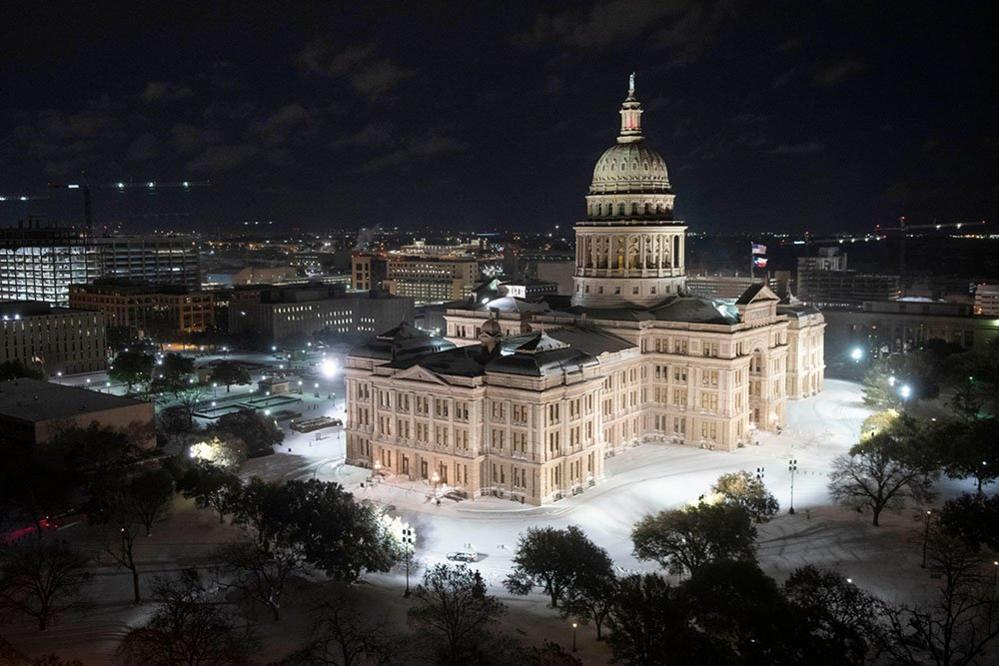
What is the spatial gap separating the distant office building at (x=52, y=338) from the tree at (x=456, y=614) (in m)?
102

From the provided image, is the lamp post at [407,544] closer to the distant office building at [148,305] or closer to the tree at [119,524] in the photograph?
the tree at [119,524]

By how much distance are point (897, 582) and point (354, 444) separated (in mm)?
46349

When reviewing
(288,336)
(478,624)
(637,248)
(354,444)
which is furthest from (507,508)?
(288,336)

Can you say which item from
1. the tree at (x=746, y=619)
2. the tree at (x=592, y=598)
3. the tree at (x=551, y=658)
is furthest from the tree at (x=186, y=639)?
the tree at (x=746, y=619)

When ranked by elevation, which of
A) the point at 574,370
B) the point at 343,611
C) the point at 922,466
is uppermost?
the point at 574,370

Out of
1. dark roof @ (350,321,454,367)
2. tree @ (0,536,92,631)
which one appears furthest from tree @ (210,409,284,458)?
tree @ (0,536,92,631)

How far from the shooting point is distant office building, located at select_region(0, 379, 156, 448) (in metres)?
79.6

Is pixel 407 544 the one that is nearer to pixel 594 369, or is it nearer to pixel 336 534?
pixel 336 534

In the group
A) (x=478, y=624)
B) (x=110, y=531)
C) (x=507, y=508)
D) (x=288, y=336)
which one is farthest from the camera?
(x=288, y=336)

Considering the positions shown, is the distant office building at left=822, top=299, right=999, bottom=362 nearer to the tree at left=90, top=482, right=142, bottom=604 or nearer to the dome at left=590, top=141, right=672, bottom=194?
the dome at left=590, top=141, right=672, bottom=194

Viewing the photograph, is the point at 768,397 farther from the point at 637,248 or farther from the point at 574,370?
the point at 574,370

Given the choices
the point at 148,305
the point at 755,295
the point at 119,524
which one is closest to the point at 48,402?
the point at 119,524

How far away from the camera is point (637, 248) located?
4023 inches

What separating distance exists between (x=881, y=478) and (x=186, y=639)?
47.6m
